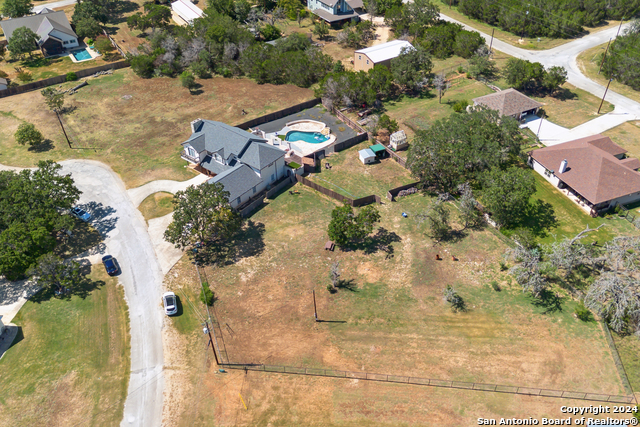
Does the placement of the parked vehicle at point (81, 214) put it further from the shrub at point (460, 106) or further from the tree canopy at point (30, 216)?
the shrub at point (460, 106)

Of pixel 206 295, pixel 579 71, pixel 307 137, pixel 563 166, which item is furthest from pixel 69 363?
pixel 579 71

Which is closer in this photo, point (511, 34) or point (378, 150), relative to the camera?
point (378, 150)

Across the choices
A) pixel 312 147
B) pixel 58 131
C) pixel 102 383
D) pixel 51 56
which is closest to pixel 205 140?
pixel 312 147

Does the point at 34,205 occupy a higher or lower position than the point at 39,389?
higher

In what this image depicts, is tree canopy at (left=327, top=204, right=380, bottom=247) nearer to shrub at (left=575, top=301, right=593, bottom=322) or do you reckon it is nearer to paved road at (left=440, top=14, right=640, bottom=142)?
shrub at (left=575, top=301, right=593, bottom=322)

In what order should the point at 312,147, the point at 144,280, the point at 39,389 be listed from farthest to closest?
the point at 312,147 < the point at 144,280 < the point at 39,389

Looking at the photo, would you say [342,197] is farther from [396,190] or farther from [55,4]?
[55,4]

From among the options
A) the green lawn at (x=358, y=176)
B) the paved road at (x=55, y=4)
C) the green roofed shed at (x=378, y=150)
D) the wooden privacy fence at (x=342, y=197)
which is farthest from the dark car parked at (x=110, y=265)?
the paved road at (x=55, y=4)

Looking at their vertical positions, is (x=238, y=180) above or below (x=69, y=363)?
above

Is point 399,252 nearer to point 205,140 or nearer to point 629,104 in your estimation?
point 205,140
